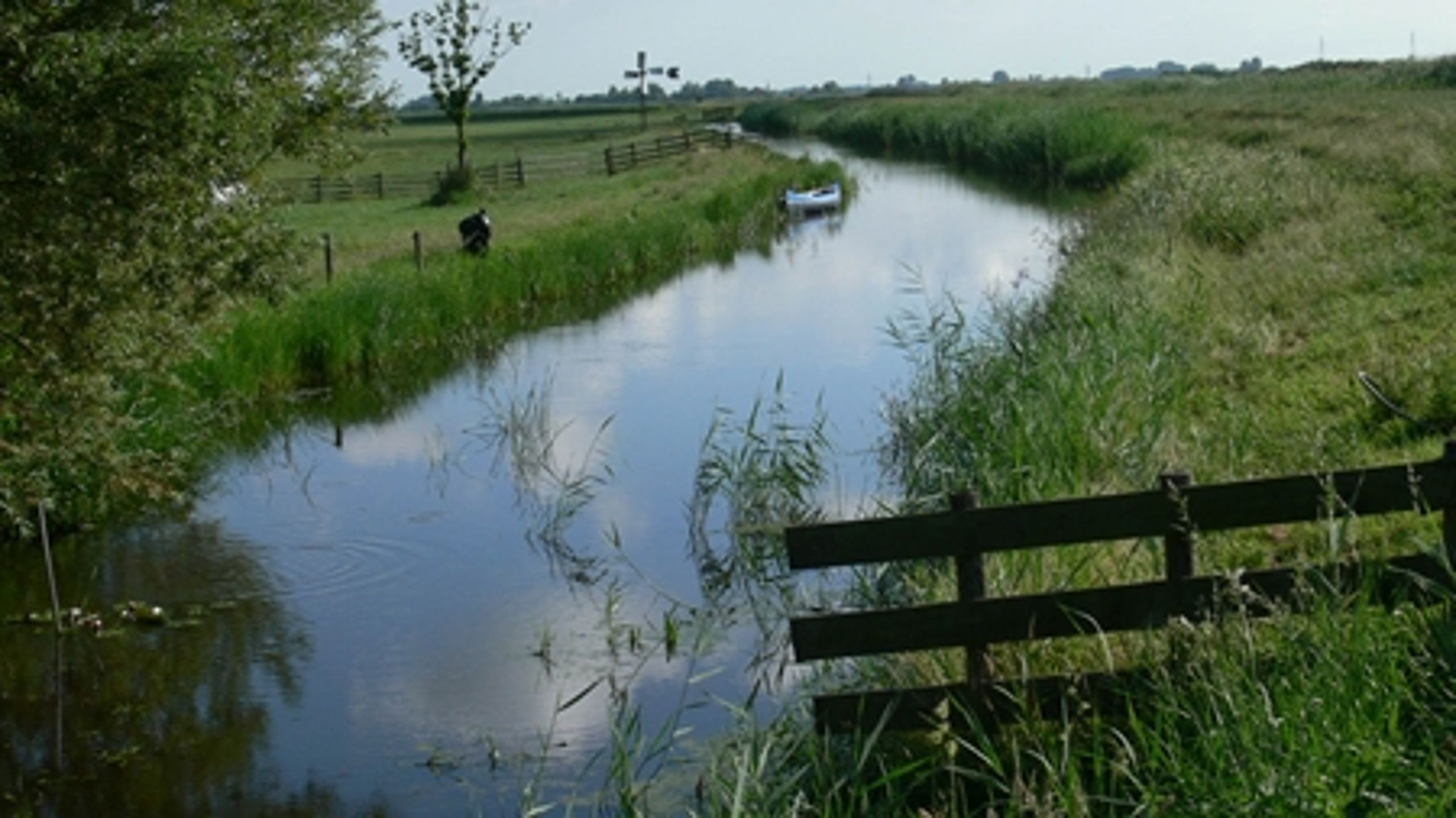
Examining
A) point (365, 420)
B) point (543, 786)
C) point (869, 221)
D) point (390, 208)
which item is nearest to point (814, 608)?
point (543, 786)

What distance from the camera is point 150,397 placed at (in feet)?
51.9

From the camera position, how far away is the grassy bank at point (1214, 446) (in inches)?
229

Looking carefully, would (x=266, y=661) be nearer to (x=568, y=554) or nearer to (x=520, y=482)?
(x=568, y=554)

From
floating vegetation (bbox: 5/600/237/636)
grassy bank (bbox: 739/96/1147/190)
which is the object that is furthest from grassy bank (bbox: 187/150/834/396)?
grassy bank (bbox: 739/96/1147/190)

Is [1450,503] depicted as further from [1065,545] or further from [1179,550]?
[1065,545]

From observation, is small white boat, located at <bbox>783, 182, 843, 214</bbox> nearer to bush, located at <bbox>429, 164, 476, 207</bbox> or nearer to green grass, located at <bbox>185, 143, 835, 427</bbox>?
green grass, located at <bbox>185, 143, 835, 427</bbox>

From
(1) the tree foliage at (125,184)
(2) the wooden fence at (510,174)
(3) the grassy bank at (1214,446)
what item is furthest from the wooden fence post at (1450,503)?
(2) the wooden fence at (510,174)

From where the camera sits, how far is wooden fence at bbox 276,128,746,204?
148ft

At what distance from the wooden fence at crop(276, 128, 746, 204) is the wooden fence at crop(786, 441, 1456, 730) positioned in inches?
1339

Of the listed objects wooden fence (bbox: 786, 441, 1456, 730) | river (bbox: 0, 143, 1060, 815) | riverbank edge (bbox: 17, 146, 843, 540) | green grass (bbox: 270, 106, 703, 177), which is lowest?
river (bbox: 0, 143, 1060, 815)

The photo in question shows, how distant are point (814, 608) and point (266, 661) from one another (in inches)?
138

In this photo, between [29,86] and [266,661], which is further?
[266,661]

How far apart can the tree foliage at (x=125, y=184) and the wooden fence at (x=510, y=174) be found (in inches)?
1110

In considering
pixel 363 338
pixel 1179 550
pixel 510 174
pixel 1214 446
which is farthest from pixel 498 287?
pixel 510 174
